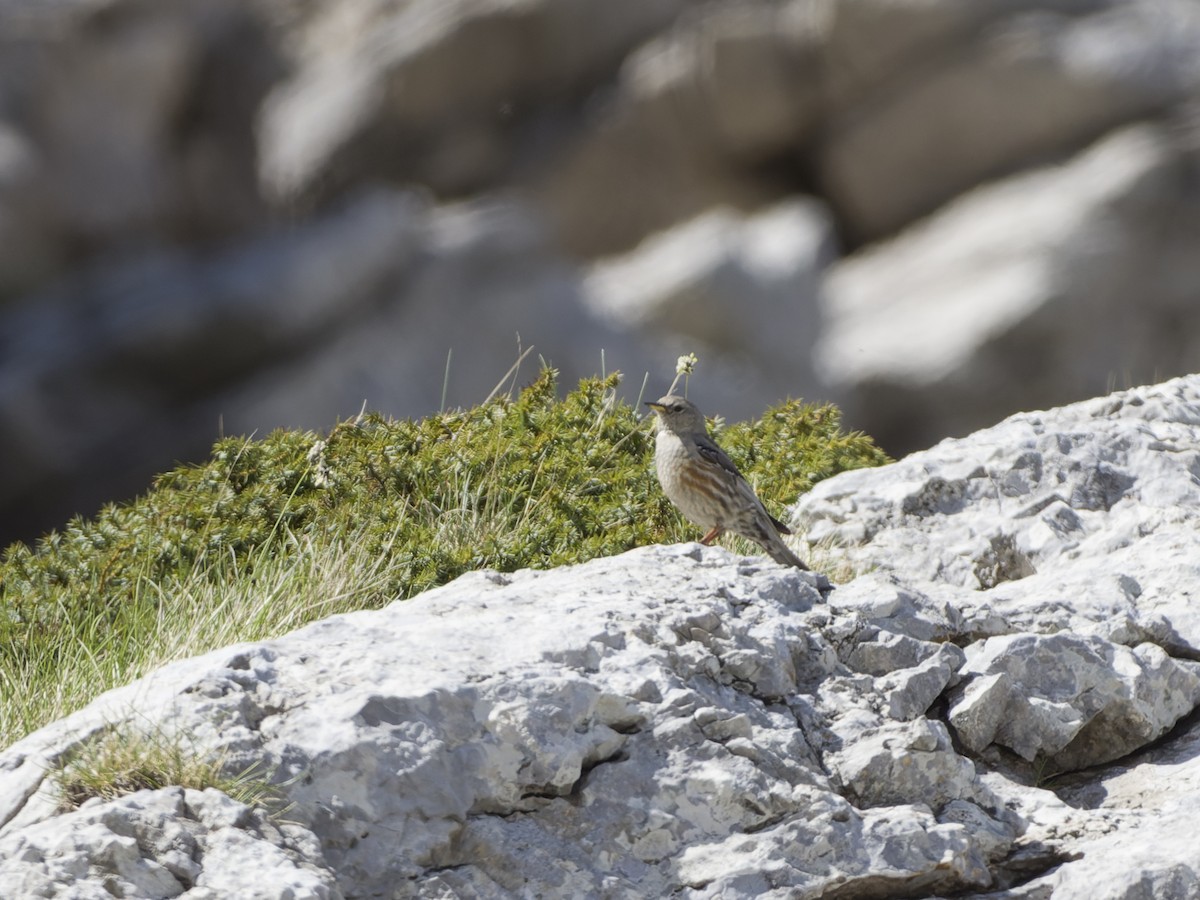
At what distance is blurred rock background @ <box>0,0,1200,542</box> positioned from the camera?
25484 mm

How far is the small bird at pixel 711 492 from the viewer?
275 inches

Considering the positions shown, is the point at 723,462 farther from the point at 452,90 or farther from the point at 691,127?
the point at 452,90

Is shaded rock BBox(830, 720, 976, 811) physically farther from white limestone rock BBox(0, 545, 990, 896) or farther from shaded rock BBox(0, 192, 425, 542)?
shaded rock BBox(0, 192, 425, 542)

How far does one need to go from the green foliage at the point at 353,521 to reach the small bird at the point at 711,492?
0.33 m

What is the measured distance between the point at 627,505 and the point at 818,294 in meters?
23.3

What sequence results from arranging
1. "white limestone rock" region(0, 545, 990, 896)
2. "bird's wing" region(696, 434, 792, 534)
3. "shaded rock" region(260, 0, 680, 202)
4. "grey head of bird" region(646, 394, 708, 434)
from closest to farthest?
"white limestone rock" region(0, 545, 990, 896) → "bird's wing" region(696, 434, 792, 534) → "grey head of bird" region(646, 394, 708, 434) → "shaded rock" region(260, 0, 680, 202)

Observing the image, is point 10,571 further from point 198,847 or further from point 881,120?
point 881,120

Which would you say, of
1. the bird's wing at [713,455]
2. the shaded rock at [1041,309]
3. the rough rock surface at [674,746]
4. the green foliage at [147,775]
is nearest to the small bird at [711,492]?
the bird's wing at [713,455]

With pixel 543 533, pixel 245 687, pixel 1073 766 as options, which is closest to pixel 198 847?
pixel 245 687

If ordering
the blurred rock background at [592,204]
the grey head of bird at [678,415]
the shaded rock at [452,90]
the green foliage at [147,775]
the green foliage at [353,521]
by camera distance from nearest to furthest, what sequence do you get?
the green foliage at [147,775] < the green foliage at [353,521] < the grey head of bird at [678,415] < the blurred rock background at [592,204] < the shaded rock at [452,90]

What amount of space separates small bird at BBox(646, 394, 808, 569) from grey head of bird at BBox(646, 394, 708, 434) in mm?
18

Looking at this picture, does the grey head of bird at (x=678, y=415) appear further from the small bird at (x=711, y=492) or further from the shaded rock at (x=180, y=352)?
the shaded rock at (x=180, y=352)

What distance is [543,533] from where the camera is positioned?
7109mm

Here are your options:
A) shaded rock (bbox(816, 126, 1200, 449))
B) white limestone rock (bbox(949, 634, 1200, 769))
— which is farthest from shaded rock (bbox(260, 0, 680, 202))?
white limestone rock (bbox(949, 634, 1200, 769))
